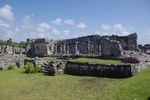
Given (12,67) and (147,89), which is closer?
(147,89)

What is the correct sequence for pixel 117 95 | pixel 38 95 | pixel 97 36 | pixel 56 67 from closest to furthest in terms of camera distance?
pixel 117 95 → pixel 38 95 → pixel 56 67 → pixel 97 36

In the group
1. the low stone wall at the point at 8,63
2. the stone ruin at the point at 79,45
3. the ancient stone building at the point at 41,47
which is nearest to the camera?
the low stone wall at the point at 8,63

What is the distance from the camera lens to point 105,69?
1464cm

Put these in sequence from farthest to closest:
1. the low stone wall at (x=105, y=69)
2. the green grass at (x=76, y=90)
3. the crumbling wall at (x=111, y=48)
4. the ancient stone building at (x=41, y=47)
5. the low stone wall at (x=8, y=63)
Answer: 1. the ancient stone building at (x=41, y=47)
2. the crumbling wall at (x=111, y=48)
3. the low stone wall at (x=8, y=63)
4. the low stone wall at (x=105, y=69)
5. the green grass at (x=76, y=90)

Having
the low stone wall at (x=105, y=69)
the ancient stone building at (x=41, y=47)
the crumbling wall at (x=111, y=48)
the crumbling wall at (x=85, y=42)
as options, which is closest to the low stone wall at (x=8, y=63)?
the low stone wall at (x=105, y=69)

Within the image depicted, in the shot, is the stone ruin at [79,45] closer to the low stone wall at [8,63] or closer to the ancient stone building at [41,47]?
the ancient stone building at [41,47]

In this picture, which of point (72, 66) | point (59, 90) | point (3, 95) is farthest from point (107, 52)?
point (3, 95)

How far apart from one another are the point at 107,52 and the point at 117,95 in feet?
43.5

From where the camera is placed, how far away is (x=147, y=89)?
9484 millimetres

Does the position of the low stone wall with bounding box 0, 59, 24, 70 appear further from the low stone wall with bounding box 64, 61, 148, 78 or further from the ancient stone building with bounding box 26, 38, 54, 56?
the ancient stone building with bounding box 26, 38, 54, 56

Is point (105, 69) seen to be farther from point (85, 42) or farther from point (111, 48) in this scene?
point (85, 42)

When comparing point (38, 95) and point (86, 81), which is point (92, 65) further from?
point (38, 95)

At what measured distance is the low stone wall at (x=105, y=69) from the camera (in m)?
13.5

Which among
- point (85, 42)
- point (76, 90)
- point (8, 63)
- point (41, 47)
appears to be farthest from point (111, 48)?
point (41, 47)
